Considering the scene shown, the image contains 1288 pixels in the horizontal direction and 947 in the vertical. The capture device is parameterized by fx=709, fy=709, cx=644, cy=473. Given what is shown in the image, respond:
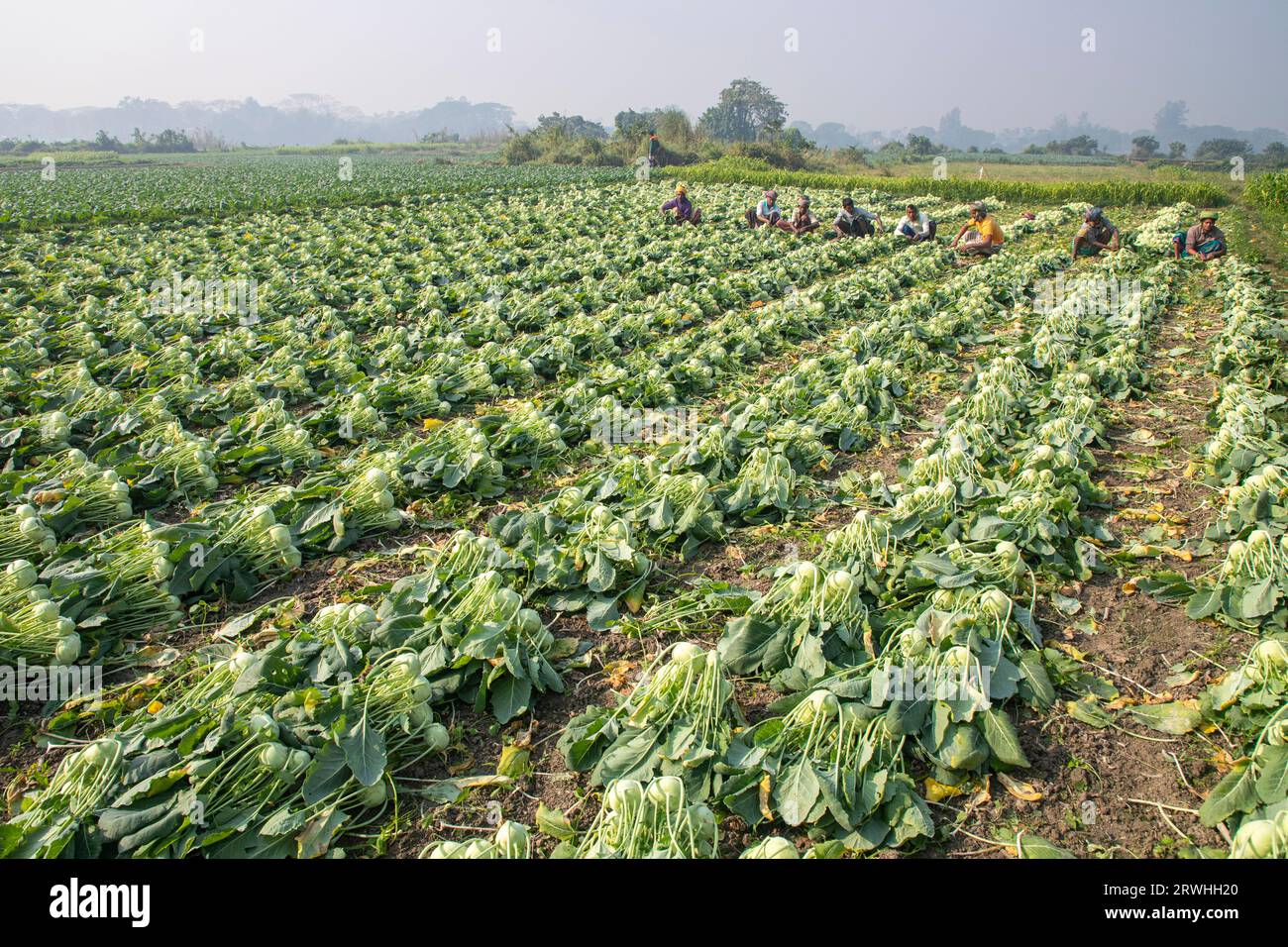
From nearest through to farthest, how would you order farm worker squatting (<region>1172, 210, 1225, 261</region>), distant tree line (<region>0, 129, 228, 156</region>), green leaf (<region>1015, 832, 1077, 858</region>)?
1. green leaf (<region>1015, 832, 1077, 858</region>)
2. farm worker squatting (<region>1172, 210, 1225, 261</region>)
3. distant tree line (<region>0, 129, 228, 156</region>)

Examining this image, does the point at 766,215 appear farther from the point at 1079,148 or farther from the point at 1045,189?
the point at 1079,148

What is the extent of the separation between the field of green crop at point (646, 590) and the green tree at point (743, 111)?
8569 cm

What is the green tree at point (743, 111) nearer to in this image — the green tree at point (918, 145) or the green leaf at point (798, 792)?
the green tree at point (918, 145)

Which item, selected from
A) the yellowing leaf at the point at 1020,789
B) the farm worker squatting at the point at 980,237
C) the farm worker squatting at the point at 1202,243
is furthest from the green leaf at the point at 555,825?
the farm worker squatting at the point at 1202,243

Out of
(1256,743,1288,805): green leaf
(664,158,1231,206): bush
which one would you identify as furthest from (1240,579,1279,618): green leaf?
(664,158,1231,206): bush

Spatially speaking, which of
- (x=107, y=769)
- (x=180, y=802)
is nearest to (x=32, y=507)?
(x=107, y=769)

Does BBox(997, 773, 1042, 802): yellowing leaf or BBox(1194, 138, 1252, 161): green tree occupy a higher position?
BBox(1194, 138, 1252, 161): green tree

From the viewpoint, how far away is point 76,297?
1072cm

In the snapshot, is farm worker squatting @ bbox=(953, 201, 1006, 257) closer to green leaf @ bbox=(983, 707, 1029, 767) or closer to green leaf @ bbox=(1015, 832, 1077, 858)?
green leaf @ bbox=(983, 707, 1029, 767)

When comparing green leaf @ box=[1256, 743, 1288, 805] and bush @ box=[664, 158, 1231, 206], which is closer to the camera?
green leaf @ box=[1256, 743, 1288, 805]

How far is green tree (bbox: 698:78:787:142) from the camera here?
83.9 metres

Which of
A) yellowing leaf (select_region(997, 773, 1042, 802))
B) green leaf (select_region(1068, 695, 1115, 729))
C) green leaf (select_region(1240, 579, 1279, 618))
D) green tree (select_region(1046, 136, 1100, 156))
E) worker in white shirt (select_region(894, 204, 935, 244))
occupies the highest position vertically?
green tree (select_region(1046, 136, 1100, 156))

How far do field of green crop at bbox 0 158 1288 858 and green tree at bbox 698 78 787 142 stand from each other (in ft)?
281

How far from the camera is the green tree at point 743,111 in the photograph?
8388 centimetres
